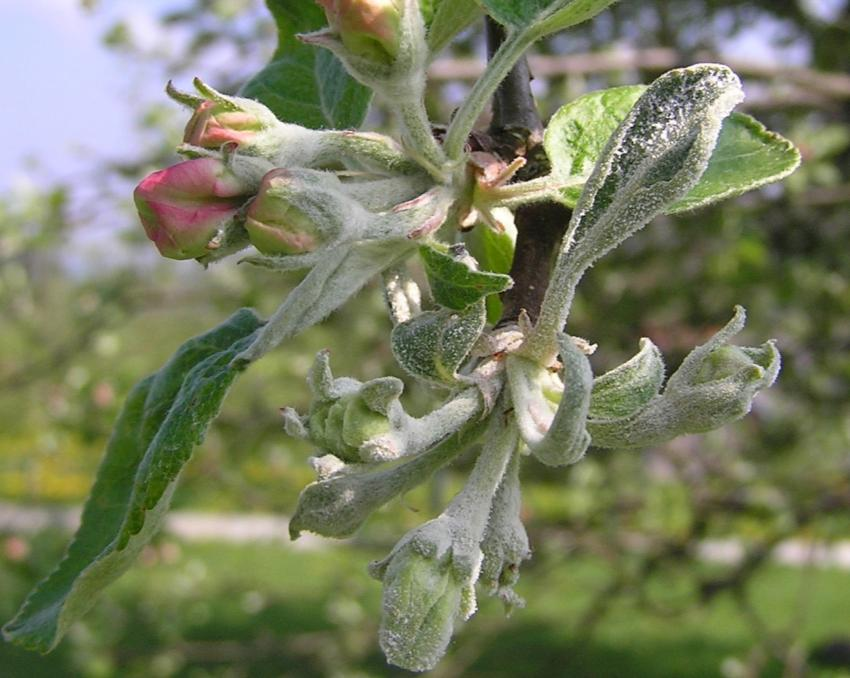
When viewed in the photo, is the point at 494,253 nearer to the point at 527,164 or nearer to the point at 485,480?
the point at 527,164

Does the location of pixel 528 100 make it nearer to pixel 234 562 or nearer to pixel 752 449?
pixel 752 449

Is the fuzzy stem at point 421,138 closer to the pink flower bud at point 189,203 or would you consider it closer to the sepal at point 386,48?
the sepal at point 386,48

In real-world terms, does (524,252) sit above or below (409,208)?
below

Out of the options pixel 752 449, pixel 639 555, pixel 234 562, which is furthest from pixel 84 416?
pixel 234 562

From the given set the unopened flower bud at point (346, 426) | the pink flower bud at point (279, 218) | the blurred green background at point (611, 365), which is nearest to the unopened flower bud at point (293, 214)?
the pink flower bud at point (279, 218)

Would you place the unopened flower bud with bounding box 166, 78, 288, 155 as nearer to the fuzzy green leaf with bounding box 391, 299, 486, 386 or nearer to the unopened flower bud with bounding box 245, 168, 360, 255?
the unopened flower bud with bounding box 245, 168, 360, 255

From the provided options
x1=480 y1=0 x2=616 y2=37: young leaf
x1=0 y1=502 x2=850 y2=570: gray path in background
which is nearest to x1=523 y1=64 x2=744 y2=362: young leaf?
x1=480 y1=0 x2=616 y2=37: young leaf
